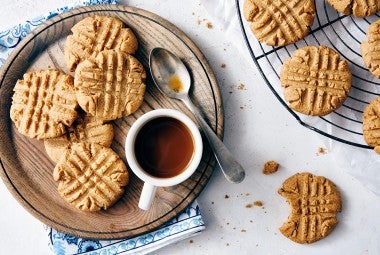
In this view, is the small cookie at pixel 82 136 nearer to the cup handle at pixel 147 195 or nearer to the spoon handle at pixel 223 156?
the cup handle at pixel 147 195

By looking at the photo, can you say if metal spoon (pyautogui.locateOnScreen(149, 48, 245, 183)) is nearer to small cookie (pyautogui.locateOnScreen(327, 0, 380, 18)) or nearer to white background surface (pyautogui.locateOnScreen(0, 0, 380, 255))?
white background surface (pyautogui.locateOnScreen(0, 0, 380, 255))

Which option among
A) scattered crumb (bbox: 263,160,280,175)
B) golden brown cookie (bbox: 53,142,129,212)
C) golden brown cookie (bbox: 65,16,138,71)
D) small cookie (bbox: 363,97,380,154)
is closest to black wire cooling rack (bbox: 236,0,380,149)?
small cookie (bbox: 363,97,380,154)

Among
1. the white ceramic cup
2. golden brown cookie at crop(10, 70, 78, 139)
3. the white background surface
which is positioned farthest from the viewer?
the white background surface

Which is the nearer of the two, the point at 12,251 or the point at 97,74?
the point at 97,74

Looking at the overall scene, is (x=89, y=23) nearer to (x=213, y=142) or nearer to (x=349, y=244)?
(x=213, y=142)

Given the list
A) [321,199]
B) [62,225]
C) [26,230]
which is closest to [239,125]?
[321,199]

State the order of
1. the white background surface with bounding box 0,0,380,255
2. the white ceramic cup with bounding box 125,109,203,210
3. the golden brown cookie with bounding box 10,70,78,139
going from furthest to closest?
the white background surface with bounding box 0,0,380,255 → the golden brown cookie with bounding box 10,70,78,139 → the white ceramic cup with bounding box 125,109,203,210

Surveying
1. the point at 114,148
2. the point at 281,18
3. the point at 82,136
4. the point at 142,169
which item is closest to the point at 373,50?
the point at 281,18
